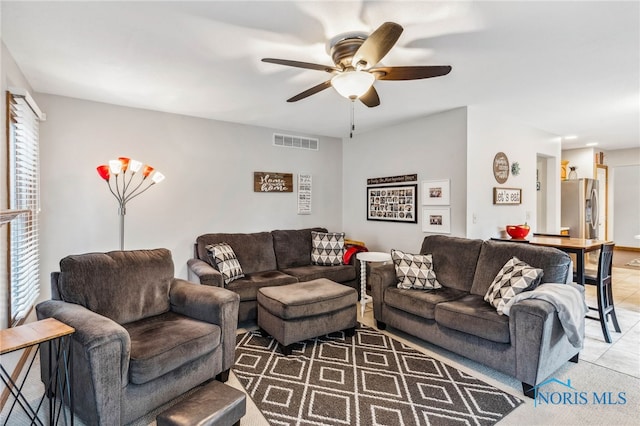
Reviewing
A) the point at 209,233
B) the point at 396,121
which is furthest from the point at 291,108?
the point at 209,233

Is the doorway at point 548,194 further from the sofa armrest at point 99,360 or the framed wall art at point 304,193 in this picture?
the sofa armrest at point 99,360

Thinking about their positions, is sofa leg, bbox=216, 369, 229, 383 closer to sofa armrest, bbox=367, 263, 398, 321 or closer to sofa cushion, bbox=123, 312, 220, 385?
sofa cushion, bbox=123, 312, 220, 385

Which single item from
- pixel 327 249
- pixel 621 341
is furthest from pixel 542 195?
pixel 327 249

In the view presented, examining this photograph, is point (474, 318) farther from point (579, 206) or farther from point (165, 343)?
point (579, 206)

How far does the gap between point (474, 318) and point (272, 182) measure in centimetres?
327

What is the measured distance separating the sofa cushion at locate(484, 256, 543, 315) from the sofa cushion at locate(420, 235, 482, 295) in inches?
15.4

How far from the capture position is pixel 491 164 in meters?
4.08

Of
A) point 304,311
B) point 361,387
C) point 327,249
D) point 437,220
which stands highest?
point 437,220

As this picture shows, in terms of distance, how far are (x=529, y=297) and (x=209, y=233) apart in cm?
357

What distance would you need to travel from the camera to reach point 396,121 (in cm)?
444

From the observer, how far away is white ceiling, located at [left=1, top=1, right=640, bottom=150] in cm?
192

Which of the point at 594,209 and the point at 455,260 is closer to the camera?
the point at 455,260

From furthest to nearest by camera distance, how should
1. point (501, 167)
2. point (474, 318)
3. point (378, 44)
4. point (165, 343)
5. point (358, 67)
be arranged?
point (501, 167) < point (474, 318) < point (358, 67) < point (165, 343) < point (378, 44)

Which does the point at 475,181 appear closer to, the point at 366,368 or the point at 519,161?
the point at 519,161
